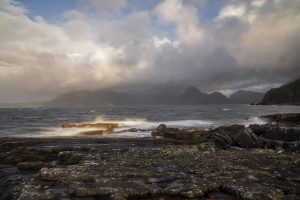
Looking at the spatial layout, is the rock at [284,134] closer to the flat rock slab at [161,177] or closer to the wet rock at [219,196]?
the flat rock slab at [161,177]

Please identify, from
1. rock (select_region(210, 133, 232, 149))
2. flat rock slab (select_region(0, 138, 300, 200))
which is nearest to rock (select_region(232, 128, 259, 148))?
rock (select_region(210, 133, 232, 149))

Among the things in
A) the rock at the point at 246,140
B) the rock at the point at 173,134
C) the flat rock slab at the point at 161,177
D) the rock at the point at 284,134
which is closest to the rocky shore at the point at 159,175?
the flat rock slab at the point at 161,177

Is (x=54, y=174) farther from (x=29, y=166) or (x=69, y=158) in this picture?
(x=29, y=166)

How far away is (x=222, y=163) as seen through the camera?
1717 centimetres

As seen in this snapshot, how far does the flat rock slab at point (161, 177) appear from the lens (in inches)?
481

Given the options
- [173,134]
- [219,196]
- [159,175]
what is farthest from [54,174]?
[173,134]

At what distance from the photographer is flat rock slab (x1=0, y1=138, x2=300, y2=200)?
12219mm

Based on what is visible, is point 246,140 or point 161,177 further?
point 246,140

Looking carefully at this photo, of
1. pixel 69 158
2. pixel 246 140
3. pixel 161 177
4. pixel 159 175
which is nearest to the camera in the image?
pixel 161 177

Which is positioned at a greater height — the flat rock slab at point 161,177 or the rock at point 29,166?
the flat rock slab at point 161,177

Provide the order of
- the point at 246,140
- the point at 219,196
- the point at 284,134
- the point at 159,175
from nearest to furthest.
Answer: the point at 219,196 → the point at 159,175 → the point at 246,140 → the point at 284,134

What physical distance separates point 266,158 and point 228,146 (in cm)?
639

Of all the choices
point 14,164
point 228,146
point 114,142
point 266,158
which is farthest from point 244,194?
point 114,142

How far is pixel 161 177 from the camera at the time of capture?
14484 millimetres
